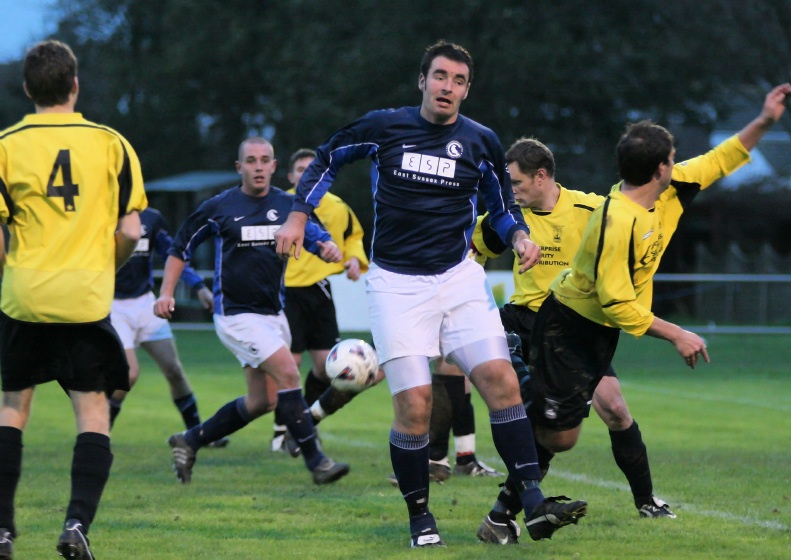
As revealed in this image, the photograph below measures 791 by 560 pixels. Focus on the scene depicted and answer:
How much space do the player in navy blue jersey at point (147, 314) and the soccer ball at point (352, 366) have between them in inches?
149

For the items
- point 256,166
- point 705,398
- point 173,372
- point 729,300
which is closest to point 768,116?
point 256,166

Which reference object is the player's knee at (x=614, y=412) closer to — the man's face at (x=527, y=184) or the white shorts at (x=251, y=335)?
the man's face at (x=527, y=184)

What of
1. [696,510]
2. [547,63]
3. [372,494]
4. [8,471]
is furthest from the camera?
[547,63]

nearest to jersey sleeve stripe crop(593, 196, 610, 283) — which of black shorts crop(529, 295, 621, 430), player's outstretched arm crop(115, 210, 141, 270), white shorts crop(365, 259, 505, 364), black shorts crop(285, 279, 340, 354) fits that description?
black shorts crop(529, 295, 621, 430)

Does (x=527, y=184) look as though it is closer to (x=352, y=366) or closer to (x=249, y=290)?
(x=352, y=366)

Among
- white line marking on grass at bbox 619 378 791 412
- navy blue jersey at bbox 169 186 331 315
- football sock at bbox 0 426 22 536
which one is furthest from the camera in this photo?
white line marking on grass at bbox 619 378 791 412

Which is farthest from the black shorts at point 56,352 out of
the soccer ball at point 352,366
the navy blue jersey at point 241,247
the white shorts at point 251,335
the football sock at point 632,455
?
the navy blue jersey at point 241,247

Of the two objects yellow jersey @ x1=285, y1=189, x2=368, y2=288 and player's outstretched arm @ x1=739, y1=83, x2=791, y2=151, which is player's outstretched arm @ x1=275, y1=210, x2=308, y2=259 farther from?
yellow jersey @ x1=285, y1=189, x2=368, y2=288

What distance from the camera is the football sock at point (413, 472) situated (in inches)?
237

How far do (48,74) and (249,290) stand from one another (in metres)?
3.59

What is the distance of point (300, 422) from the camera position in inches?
339

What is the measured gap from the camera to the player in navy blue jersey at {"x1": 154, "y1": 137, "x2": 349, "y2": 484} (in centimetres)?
864

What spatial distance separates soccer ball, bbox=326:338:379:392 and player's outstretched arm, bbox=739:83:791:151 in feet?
7.26

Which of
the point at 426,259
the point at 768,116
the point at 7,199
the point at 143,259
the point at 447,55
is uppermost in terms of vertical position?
the point at 447,55
